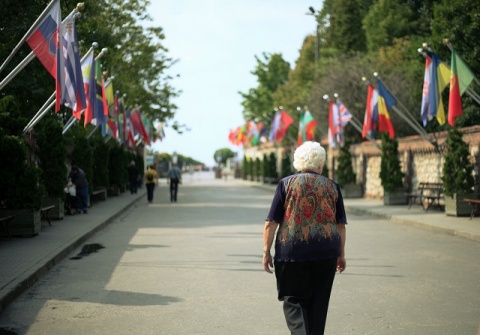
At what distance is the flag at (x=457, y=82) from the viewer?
20578mm

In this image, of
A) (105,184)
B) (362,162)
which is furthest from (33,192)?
(362,162)

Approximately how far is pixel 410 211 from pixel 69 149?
478 inches

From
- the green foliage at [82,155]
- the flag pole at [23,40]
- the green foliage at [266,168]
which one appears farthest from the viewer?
the green foliage at [266,168]

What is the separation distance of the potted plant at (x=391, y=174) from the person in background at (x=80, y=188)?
11.4 metres

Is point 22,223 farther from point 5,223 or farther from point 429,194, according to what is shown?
point 429,194

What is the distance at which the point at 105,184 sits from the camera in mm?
35438

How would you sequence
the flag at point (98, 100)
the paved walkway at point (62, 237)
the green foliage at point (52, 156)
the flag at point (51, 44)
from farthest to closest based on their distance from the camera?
the flag at point (98, 100) < the green foliage at point (52, 156) < the flag at point (51, 44) < the paved walkway at point (62, 237)

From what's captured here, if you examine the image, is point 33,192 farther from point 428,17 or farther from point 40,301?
point 428,17

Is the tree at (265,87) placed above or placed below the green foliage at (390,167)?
above

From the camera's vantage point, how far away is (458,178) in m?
23.0

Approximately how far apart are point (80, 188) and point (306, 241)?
20.5 m

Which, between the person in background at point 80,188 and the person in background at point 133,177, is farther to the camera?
the person in background at point 133,177

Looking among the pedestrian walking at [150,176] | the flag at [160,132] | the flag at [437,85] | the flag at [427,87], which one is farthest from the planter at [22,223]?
the flag at [160,132]

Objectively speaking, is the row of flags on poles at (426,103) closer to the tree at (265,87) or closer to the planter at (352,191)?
the planter at (352,191)
